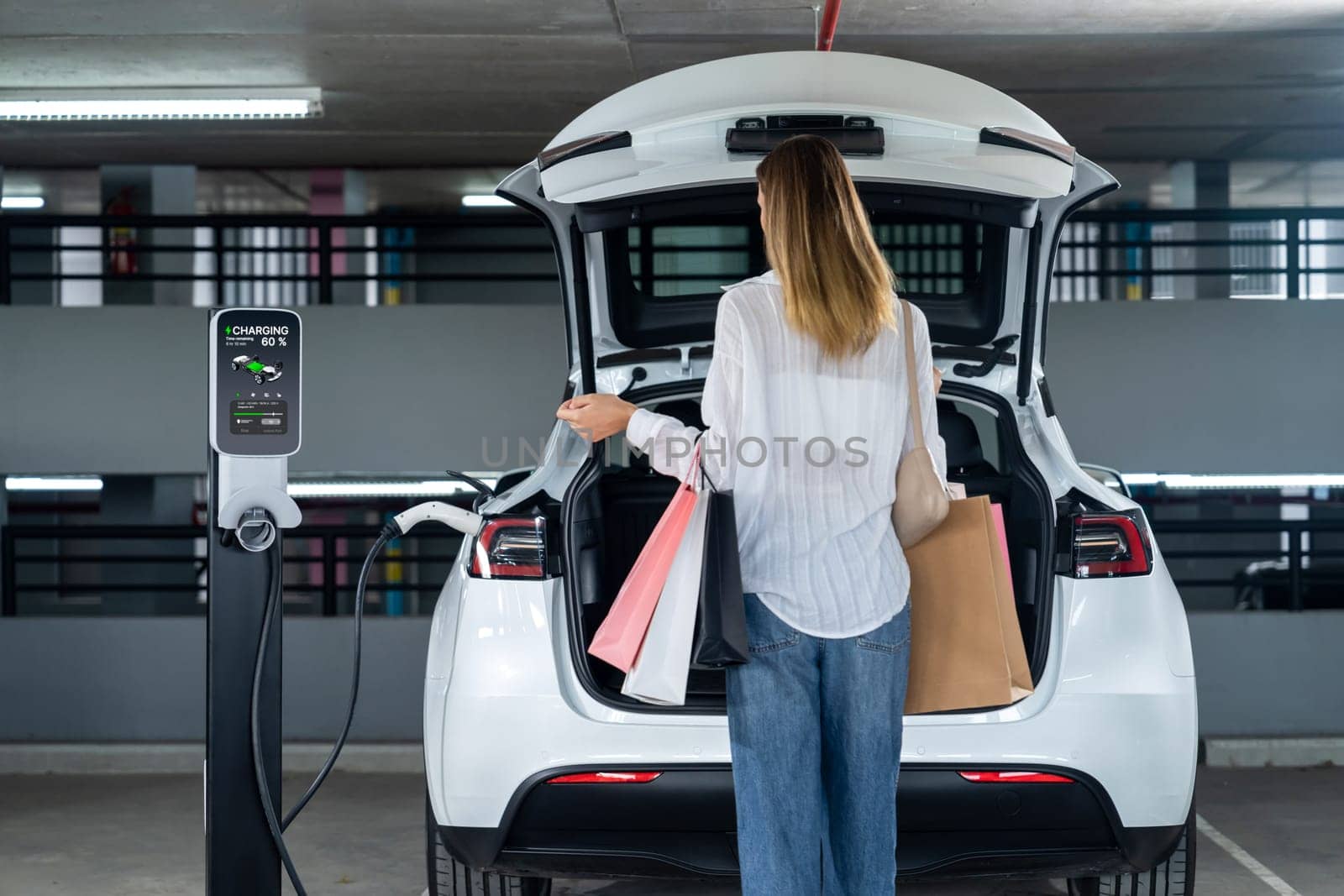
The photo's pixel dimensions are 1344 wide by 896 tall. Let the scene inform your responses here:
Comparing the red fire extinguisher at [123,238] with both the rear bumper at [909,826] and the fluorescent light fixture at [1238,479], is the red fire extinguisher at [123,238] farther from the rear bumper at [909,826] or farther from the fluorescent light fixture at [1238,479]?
the rear bumper at [909,826]

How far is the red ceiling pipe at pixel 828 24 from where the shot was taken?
443 cm

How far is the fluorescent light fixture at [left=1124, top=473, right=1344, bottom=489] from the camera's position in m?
5.81

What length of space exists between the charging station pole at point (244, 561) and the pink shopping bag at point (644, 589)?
0.99 m

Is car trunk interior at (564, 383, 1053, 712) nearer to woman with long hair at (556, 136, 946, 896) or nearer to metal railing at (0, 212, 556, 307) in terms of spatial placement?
woman with long hair at (556, 136, 946, 896)

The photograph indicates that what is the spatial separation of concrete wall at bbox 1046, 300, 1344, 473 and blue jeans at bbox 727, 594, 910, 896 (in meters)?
4.25

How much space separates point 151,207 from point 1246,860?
679 centimetres

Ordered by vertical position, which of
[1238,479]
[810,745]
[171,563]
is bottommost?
[171,563]

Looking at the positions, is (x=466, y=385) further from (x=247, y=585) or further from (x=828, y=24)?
(x=247, y=585)

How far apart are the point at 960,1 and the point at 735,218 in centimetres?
136

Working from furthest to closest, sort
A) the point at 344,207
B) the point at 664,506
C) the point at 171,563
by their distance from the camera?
the point at 344,207 → the point at 171,563 → the point at 664,506

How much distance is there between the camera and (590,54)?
5145 mm

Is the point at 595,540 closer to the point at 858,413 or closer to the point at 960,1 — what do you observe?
the point at 858,413

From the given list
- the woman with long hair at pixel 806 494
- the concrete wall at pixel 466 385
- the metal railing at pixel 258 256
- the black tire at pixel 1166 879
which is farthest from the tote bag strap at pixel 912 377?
the concrete wall at pixel 466 385

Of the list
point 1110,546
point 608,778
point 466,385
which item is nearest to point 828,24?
point 466,385
